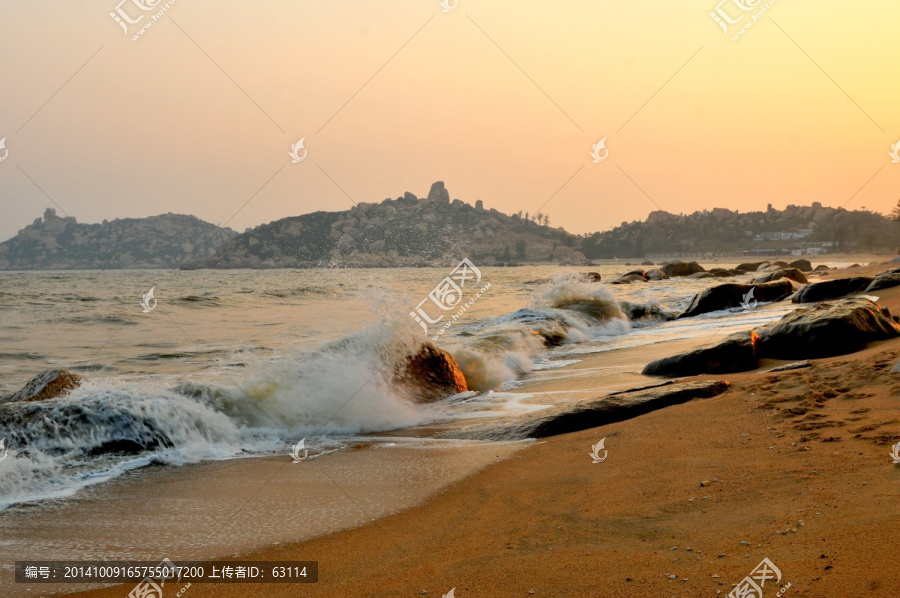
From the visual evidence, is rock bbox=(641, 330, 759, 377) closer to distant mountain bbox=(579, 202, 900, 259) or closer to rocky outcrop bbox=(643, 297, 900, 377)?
rocky outcrop bbox=(643, 297, 900, 377)

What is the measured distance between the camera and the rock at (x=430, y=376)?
8.31 meters

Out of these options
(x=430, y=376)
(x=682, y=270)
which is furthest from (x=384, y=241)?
(x=430, y=376)

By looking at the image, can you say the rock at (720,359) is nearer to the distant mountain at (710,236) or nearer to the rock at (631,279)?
the rock at (631,279)

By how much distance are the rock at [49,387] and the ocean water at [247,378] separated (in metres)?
0.20

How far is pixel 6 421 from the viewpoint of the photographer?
5.64 meters

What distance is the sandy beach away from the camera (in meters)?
2.56

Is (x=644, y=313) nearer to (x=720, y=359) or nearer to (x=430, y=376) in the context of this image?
(x=720, y=359)

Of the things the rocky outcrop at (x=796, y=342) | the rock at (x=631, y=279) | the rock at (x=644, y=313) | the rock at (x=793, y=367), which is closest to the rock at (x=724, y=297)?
the rock at (x=644, y=313)

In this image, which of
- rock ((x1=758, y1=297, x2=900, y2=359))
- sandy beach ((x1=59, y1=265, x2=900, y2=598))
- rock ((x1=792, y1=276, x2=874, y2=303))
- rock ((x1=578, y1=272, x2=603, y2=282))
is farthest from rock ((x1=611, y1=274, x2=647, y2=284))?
sandy beach ((x1=59, y1=265, x2=900, y2=598))

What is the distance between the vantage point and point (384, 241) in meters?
88.8

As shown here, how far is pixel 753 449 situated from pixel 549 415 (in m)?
2.14

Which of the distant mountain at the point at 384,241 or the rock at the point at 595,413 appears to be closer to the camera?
A: the rock at the point at 595,413

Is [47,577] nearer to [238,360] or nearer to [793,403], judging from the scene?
[793,403]

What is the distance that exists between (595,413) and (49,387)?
548 centimetres
